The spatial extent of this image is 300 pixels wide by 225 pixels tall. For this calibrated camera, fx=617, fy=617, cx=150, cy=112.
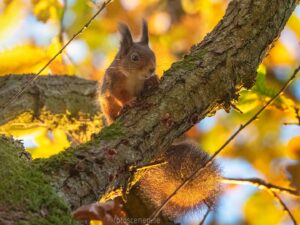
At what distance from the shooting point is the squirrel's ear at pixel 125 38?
3.76m

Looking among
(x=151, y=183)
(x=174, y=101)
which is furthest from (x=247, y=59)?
(x=151, y=183)

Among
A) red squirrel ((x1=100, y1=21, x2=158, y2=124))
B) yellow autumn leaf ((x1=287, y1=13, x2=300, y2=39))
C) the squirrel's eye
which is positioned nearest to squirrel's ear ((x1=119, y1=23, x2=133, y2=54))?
red squirrel ((x1=100, y1=21, x2=158, y2=124))

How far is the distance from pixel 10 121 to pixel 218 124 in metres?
2.45

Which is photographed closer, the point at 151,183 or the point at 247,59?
the point at 247,59

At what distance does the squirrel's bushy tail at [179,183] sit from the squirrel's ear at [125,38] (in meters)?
1.27

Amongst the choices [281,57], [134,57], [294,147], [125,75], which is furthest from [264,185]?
[281,57]

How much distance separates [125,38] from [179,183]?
1472mm

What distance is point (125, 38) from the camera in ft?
12.5

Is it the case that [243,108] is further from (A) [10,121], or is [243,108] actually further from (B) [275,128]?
(B) [275,128]

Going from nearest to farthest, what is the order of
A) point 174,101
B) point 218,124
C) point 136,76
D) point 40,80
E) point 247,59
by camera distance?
point 174,101, point 247,59, point 136,76, point 40,80, point 218,124

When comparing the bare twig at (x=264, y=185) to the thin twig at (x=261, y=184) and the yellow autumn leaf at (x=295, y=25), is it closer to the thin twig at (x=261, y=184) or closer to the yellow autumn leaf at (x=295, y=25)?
the thin twig at (x=261, y=184)

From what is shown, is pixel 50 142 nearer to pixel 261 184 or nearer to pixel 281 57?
pixel 261 184

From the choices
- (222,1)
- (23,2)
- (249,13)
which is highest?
(222,1)

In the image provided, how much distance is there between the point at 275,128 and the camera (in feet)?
17.5
